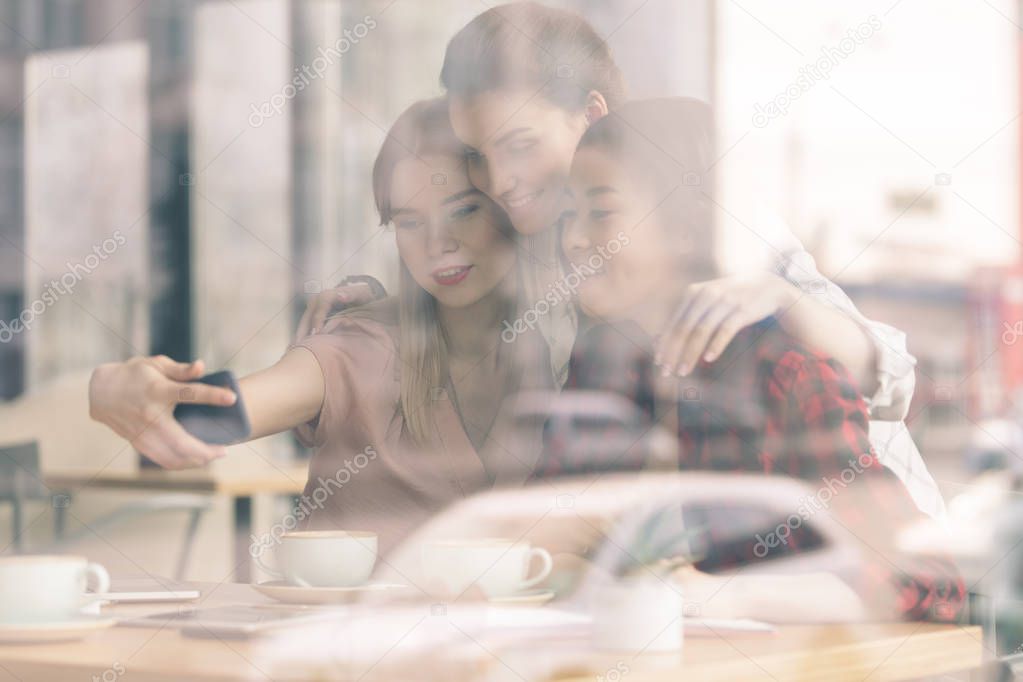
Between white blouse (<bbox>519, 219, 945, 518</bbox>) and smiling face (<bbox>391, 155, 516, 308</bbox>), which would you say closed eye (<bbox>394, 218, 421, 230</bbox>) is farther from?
white blouse (<bbox>519, 219, 945, 518</bbox>)

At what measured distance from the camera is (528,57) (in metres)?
1.10

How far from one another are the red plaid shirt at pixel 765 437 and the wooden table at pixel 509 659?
18 cm

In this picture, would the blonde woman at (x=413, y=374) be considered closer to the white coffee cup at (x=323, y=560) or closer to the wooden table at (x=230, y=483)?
the wooden table at (x=230, y=483)

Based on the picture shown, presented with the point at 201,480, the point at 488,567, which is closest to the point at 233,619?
the point at 488,567

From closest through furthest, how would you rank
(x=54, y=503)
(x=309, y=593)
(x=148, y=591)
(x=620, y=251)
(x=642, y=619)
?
1. (x=642, y=619)
2. (x=309, y=593)
3. (x=148, y=591)
4. (x=620, y=251)
5. (x=54, y=503)

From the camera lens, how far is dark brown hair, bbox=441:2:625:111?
1093 mm

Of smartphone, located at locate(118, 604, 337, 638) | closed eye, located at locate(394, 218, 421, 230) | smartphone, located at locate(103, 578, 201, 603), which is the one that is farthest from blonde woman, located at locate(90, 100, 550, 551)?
smartphone, located at locate(118, 604, 337, 638)

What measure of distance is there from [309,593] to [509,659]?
17cm

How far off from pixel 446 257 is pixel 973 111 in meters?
0.51

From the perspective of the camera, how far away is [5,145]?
121 centimetres

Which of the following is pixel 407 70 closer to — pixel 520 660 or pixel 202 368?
pixel 202 368

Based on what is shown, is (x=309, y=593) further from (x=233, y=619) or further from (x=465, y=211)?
(x=465, y=211)

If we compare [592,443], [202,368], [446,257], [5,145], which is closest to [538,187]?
[446,257]

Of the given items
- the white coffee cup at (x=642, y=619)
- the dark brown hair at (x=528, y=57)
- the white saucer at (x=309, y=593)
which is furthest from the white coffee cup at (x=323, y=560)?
the dark brown hair at (x=528, y=57)
